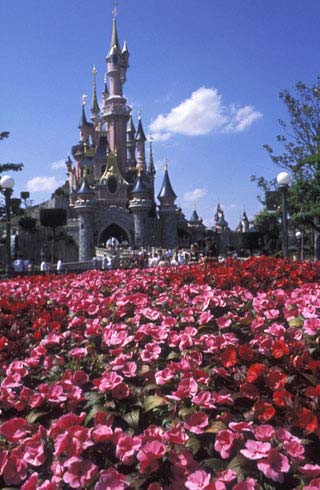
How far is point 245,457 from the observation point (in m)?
2.08

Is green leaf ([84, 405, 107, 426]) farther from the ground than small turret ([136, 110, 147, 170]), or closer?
closer

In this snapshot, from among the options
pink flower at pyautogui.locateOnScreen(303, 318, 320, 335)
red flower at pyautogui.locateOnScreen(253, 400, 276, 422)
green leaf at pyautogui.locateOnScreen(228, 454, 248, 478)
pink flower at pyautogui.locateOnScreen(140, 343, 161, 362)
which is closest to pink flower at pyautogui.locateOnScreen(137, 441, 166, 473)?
green leaf at pyautogui.locateOnScreen(228, 454, 248, 478)

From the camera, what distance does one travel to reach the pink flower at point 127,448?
2064 mm

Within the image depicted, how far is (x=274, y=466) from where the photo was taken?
1.98 m

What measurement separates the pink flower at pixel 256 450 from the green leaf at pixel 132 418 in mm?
592

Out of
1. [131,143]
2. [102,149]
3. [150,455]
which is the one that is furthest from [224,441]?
[131,143]

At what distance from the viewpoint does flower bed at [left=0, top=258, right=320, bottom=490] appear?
6.61 feet

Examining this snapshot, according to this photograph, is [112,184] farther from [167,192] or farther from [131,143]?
[131,143]

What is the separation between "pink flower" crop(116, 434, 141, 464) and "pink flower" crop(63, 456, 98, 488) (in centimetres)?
13

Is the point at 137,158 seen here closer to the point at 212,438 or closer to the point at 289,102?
the point at 289,102

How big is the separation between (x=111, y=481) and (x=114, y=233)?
167 ft

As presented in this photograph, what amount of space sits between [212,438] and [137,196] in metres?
45.8

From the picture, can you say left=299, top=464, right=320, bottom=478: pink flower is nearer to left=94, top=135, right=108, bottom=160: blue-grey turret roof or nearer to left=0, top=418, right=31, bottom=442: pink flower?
left=0, top=418, right=31, bottom=442: pink flower

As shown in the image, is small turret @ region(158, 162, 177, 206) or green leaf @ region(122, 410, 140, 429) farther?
small turret @ region(158, 162, 177, 206)
